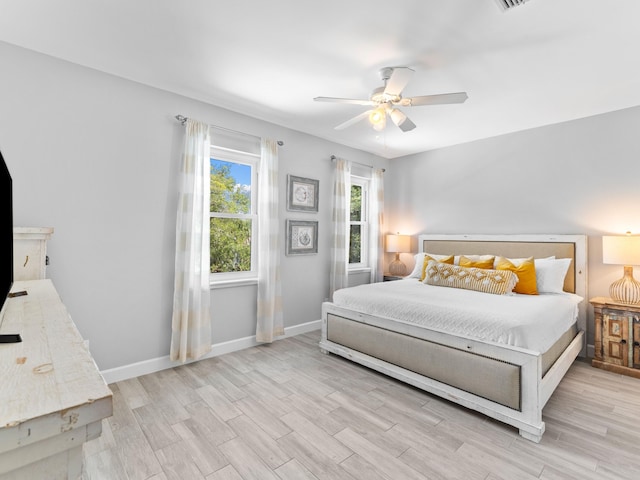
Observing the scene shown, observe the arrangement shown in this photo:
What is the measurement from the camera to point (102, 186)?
8.58 feet

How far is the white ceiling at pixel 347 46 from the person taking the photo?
190 cm

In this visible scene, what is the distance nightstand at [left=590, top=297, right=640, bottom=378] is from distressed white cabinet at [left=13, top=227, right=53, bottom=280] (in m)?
4.63

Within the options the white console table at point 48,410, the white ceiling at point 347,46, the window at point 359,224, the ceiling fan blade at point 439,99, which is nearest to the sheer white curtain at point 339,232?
the window at point 359,224

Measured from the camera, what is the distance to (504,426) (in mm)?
2111

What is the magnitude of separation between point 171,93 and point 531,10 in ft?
9.35

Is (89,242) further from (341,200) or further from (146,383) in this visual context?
(341,200)

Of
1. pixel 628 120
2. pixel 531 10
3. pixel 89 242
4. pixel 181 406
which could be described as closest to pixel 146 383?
pixel 181 406

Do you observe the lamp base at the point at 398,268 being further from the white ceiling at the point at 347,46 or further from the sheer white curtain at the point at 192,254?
the sheer white curtain at the point at 192,254

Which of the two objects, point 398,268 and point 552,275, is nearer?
point 552,275

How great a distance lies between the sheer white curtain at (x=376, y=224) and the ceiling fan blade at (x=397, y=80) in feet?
8.20

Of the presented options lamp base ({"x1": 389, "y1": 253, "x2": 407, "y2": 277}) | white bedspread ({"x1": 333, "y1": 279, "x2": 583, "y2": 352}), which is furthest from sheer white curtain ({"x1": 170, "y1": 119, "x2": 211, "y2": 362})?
lamp base ({"x1": 389, "y1": 253, "x2": 407, "y2": 277})

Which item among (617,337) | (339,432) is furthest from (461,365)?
(617,337)

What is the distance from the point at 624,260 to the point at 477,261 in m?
1.23

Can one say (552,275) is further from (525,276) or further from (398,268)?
(398,268)
